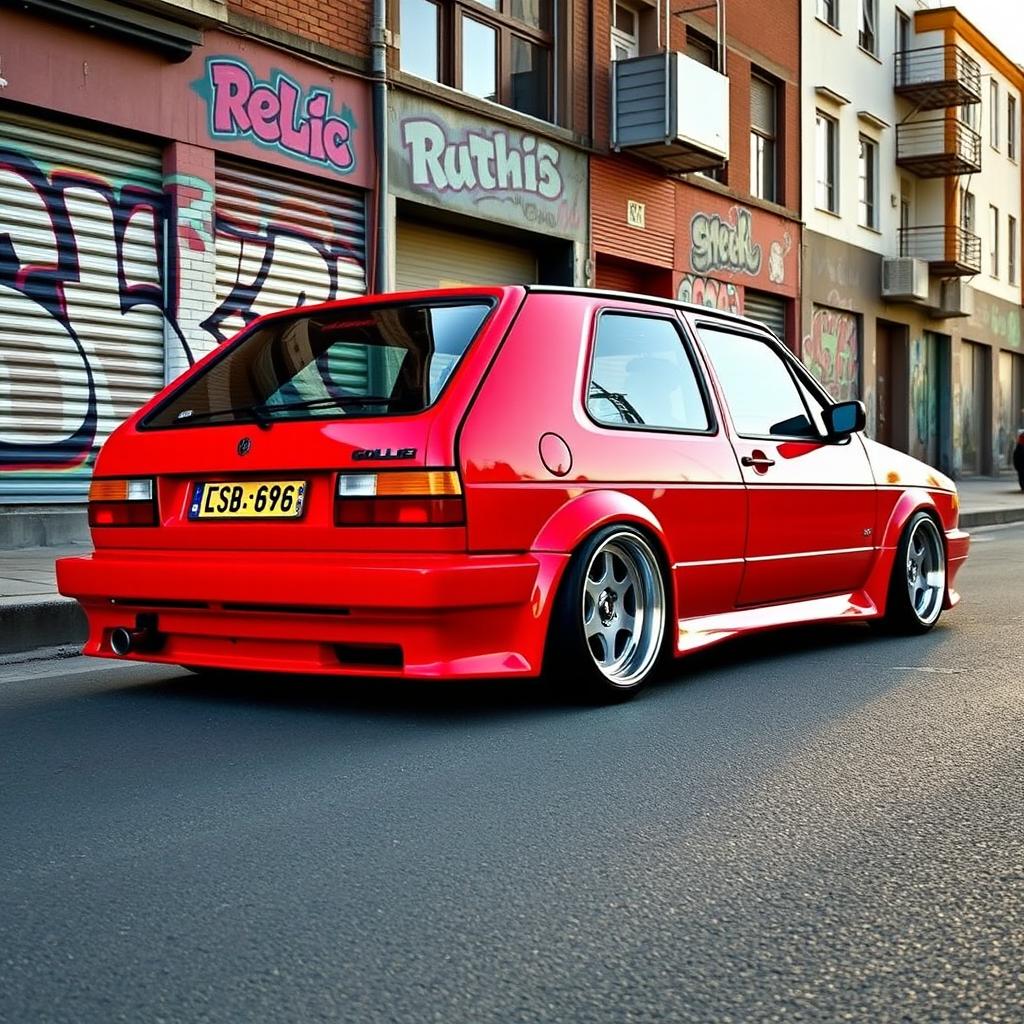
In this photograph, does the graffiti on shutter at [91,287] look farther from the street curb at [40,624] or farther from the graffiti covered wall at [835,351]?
the graffiti covered wall at [835,351]

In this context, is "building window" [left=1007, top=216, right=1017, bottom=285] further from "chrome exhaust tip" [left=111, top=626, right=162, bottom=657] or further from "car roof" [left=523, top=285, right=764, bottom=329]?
"chrome exhaust tip" [left=111, top=626, right=162, bottom=657]

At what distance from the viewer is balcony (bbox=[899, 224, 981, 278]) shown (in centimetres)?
2869

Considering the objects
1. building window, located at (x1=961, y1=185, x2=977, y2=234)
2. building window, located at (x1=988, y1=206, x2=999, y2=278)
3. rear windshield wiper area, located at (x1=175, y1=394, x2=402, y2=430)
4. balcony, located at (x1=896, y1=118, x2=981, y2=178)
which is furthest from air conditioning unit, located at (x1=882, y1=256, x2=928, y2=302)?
rear windshield wiper area, located at (x1=175, y1=394, x2=402, y2=430)

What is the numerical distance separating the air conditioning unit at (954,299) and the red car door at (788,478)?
79.2ft

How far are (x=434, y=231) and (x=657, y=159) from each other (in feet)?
13.3

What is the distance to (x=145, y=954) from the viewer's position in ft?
8.41

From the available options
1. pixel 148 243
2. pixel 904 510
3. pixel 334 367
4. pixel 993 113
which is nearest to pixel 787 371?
pixel 904 510

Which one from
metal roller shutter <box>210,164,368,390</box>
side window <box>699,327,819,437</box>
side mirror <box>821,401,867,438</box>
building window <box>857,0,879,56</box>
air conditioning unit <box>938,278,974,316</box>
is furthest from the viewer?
air conditioning unit <box>938,278,974,316</box>

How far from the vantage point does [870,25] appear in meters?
27.0

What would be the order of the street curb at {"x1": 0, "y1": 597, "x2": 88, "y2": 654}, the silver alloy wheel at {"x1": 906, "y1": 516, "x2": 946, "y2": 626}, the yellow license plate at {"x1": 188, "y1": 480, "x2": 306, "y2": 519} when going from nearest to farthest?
the yellow license plate at {"x1": 188, "y1": 480, "x2": 306, "y2": 519} < the street curb at {"x1": 0, "y1": 597, "x2": 88, "y2": 654} < the silver alloy wheel at {"x1": 906, "y1": 516, "x2": 946, "y2": 626}

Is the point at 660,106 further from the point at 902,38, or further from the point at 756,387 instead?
the point at 902,38

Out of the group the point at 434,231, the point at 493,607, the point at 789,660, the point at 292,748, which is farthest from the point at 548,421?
the point at 434,231

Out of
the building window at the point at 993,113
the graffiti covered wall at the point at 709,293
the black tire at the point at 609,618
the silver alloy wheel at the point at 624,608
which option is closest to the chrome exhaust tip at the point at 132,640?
the black tire at the point at 609,618

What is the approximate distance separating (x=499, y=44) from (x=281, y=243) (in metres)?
4.66
